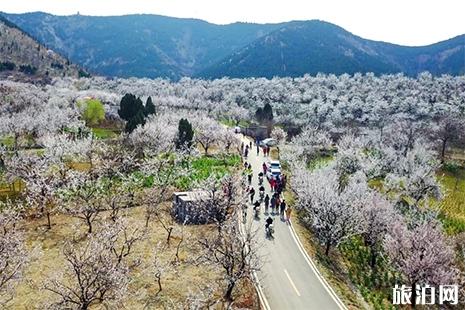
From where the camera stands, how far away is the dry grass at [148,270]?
25.2m

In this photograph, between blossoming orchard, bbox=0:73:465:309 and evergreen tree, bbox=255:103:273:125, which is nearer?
blossoming orchard, bbox=0:73:465:309

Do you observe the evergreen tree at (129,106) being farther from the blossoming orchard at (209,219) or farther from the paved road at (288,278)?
the paved road at (288,278)

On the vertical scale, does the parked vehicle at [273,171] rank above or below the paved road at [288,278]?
above

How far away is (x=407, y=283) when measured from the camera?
1368 inches

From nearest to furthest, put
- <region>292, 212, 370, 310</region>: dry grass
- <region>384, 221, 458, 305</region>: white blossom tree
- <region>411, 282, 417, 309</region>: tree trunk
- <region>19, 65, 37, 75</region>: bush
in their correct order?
<region>292, 212, 370, 310</region>: dry grass → <region>384, 221, 458, 305</region>: white blossom tree → <region>411, 282, 417, 309</region>: tree trunk → <region>19, 65, 37, 75</region>: bush

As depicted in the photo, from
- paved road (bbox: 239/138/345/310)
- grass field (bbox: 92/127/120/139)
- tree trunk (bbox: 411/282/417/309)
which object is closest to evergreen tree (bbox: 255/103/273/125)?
grass field (bbox: 92/127/120/139)

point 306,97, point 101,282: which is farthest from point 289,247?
point 306,97

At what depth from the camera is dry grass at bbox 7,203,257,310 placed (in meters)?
25.2

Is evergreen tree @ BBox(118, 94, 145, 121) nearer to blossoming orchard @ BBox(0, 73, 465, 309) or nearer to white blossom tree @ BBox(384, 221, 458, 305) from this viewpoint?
blossoming orchard @ BBox(0, 73, 465, 309)

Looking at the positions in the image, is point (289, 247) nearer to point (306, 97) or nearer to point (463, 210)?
point (463, 210)

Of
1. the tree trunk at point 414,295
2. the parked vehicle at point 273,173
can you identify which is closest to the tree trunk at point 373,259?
the tree trunk at point 414,295

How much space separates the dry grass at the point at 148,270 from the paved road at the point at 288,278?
65.3 inches

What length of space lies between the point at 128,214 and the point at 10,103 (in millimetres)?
67880

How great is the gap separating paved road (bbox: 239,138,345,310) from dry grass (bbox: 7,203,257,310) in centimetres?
166
